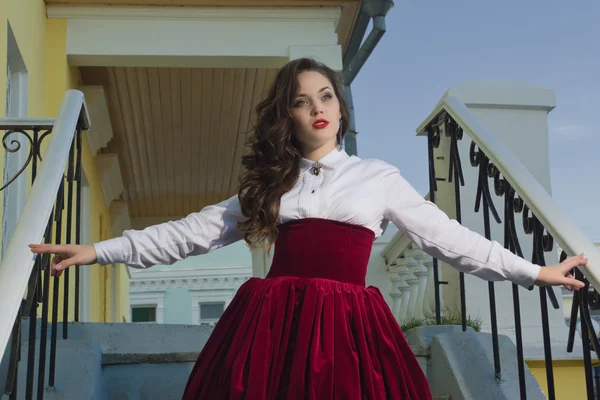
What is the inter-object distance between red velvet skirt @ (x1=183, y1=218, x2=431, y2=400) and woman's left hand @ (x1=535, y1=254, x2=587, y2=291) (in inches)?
15.4

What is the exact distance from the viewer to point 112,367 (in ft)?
8.62

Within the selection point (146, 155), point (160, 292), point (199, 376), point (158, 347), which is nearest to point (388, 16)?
point (146, 155)

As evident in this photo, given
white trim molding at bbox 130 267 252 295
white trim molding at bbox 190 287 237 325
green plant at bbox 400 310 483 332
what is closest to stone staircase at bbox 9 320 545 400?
green plant at bbox 400 310 483 332

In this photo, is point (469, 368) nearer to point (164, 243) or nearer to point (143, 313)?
point (164, 243)

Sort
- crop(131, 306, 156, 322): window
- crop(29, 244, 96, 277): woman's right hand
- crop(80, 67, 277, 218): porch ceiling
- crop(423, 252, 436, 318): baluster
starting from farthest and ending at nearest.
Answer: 1. crop(131, 306, 156, 322): window
2. crop(80, 67, 277, 218): porch ceiling
3. crop(423, 252, 436, 318): baluster
4. crop(29, 244, 96, 277): woman's right hand

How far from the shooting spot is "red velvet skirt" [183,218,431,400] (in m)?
1.85

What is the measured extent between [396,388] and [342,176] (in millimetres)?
575

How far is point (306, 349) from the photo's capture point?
187 centimetres

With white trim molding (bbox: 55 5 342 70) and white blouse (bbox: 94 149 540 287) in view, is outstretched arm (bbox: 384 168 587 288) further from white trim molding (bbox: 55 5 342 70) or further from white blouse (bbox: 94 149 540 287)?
white trim molding (bbox: 55 5 342 70)

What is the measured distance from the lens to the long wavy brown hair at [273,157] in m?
2.14

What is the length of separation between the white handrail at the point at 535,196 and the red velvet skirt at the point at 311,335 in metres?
0.50

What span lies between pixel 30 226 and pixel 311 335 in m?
0.68

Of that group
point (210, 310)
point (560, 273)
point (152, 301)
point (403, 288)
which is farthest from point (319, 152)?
point (152, 301)

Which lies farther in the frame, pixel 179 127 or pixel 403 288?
pixel 179 127
